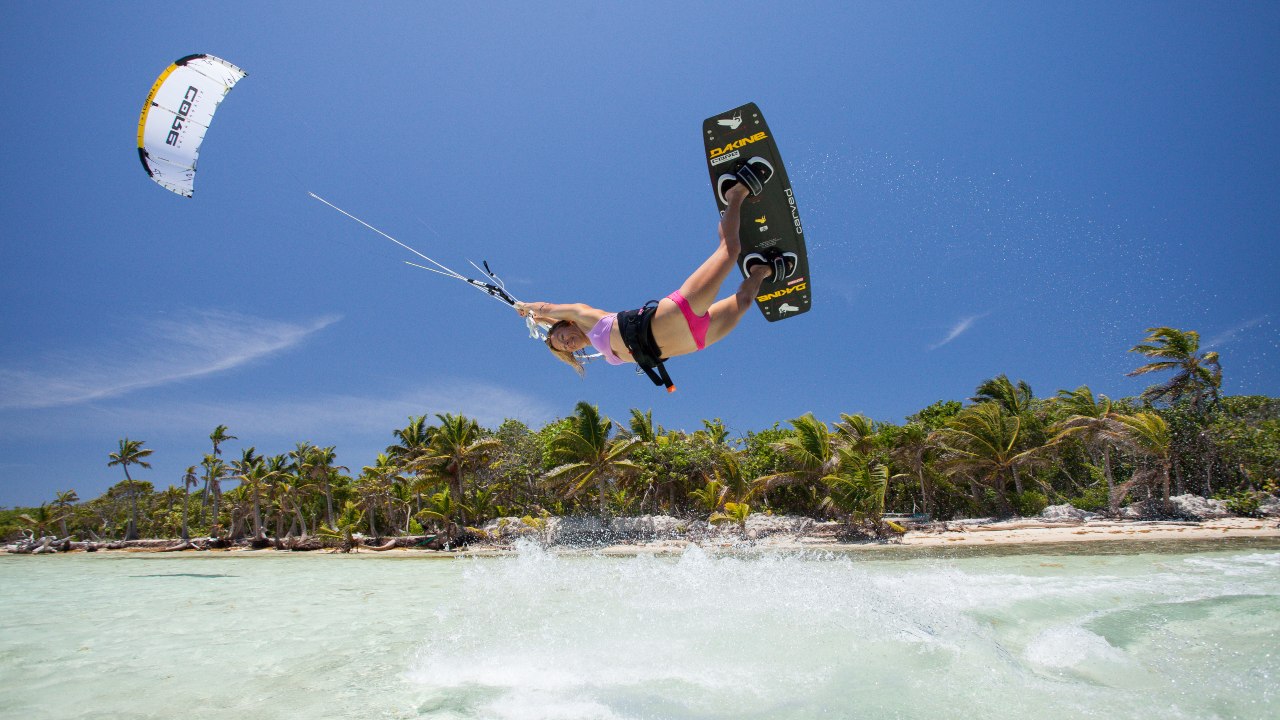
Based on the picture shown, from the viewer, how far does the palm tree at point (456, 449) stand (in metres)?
33.1

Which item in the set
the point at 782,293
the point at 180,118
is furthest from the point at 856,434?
the point at 180,118

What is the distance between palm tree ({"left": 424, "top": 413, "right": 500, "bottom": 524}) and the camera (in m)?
33.1

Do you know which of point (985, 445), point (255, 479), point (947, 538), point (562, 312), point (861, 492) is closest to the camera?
point (562, 312)

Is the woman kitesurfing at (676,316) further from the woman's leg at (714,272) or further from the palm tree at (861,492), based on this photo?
the palm tree at (861,492)

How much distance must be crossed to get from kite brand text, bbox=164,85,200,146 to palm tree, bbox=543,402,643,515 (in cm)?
2238

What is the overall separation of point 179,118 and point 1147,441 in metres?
31.6

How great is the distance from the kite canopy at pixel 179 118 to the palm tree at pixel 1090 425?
3096cm

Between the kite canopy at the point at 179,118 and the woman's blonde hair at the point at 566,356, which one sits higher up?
the kite canopy at the point at 179,118

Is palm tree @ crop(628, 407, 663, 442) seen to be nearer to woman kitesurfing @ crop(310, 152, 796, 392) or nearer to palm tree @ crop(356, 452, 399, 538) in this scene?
palm tree @ crop(356, 452, 399, 538)

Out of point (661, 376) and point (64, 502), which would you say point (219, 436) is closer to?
point (64, 502)

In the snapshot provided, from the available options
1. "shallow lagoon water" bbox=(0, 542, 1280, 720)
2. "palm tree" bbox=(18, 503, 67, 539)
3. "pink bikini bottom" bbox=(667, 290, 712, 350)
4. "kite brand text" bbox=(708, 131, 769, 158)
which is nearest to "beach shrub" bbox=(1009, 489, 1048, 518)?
"shallow lagoon water" bbox=(0, 542, 1280, 720)

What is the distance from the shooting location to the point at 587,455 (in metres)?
30.2

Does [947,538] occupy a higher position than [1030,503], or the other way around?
[1030,503]

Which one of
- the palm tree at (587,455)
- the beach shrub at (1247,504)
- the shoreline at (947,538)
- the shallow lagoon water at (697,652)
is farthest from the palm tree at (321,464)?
the beach shrub at (1247,504)
